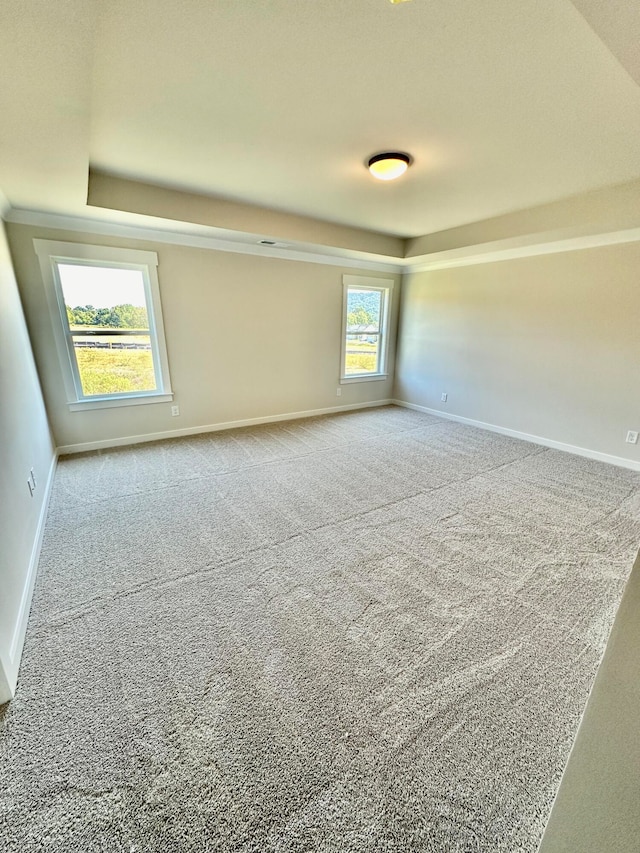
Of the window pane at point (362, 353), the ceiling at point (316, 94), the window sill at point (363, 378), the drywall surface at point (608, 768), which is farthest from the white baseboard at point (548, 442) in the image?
the drywall surface at point (608, 768)

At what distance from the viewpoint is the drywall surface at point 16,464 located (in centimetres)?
149

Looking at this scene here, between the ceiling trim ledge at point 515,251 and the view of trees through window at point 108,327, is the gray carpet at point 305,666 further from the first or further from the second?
the ceiling trim ledge at point 515,251

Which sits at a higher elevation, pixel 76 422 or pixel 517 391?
pixel 517 391

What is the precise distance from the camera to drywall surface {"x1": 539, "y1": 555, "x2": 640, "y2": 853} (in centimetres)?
52

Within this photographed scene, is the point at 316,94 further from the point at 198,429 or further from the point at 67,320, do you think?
the point at 198,429

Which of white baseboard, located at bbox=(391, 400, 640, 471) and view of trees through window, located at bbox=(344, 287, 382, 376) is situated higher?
view of trees through window, located at bbox=(344, 287, 382, 376)

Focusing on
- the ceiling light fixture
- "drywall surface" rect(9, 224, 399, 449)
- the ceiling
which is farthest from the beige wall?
the ceiling light fixture

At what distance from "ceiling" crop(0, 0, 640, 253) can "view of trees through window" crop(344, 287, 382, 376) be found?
2.44 meters

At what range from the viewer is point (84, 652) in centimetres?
153

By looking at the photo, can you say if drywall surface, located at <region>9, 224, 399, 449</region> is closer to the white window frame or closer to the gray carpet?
the white window frame

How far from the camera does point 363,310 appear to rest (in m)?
5.49

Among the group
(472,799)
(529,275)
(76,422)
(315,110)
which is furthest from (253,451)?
(529,275)

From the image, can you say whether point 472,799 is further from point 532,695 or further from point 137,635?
point 137,635

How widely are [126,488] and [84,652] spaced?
1658mm
